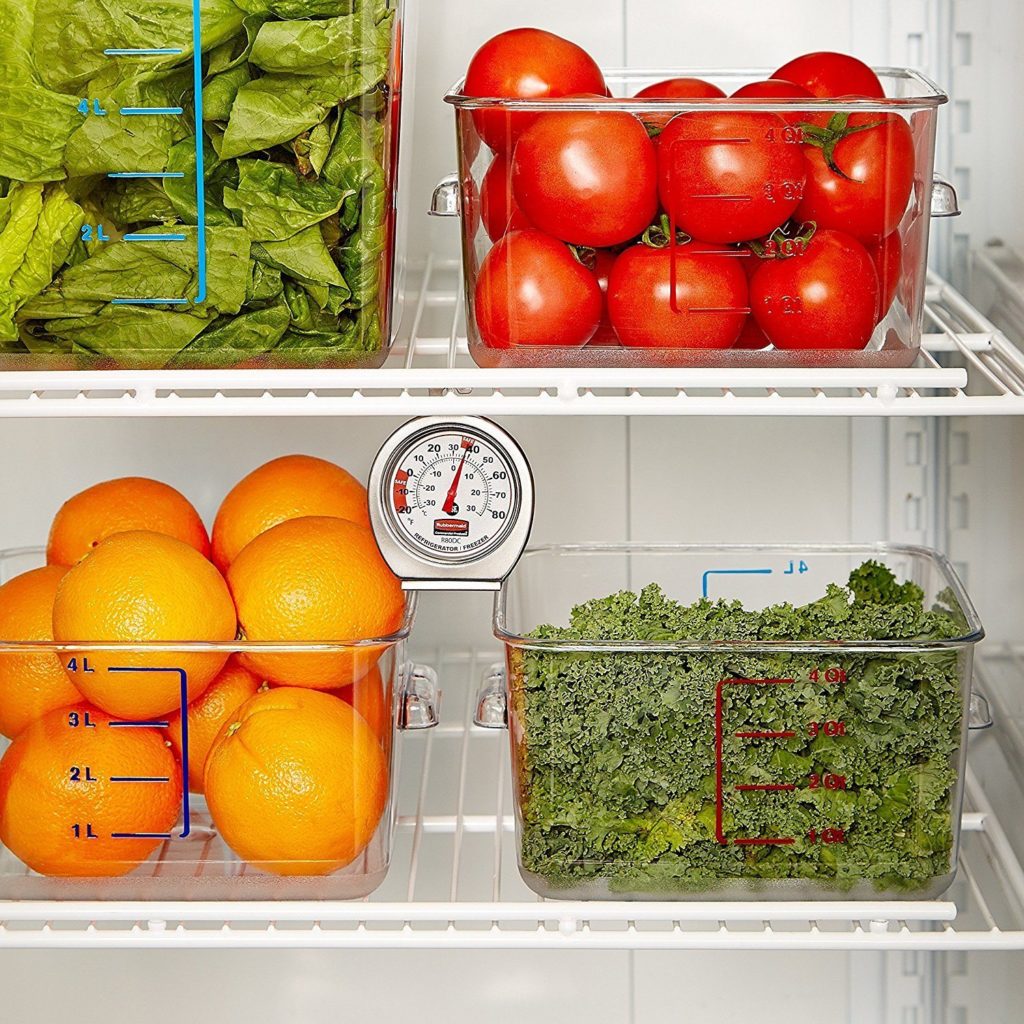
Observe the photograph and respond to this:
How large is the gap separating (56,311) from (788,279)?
500 millimetres

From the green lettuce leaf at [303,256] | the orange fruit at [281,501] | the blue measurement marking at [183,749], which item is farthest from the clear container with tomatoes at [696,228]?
the blue measurement marking at [183,749]

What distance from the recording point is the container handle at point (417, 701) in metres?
1.02

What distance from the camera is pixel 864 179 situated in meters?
0.90

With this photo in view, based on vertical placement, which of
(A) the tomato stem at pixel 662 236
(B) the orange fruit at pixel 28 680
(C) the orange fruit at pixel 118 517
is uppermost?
(A) the tomato stem at pixel 662 236

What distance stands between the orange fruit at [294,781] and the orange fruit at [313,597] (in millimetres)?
27

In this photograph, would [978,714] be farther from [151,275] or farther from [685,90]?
[151,275]

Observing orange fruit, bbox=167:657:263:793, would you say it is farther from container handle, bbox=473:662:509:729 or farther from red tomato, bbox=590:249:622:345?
red tomato, bbox=590:249:622:345

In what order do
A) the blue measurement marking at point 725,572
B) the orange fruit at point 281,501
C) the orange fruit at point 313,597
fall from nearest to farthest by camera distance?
the orange fruit at point 313,597 → the orange fruit at point 281,501 → the blue measurement marking at point 725,572

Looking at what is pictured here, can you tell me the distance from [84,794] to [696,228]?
59cm

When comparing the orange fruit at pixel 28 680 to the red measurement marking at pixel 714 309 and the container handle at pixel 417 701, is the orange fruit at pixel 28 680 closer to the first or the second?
the container handle at pixel 417 701

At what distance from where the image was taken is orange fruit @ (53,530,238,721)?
0.94m

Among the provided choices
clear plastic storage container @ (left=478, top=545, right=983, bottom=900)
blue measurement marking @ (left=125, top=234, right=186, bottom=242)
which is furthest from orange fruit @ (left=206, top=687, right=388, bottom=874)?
blue measurement marking @ (left=125, top=234, right=186, bottom=242)

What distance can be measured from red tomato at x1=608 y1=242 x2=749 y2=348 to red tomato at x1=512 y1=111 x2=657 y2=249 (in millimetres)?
29

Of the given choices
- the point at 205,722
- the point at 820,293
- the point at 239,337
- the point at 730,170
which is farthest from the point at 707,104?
the point at 205,722
